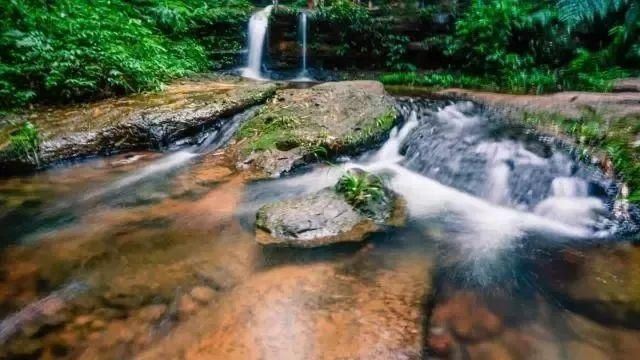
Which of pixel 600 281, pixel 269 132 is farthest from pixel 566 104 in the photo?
pixel 269 132

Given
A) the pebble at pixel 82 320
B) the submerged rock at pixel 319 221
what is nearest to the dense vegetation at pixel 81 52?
the submerged rock at pixel 319 221

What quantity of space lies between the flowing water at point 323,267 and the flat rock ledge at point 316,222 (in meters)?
0.11

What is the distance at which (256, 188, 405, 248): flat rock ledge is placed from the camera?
11.3ft

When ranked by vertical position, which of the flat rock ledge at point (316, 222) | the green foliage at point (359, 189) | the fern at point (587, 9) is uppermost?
the fern at point (587, 9)

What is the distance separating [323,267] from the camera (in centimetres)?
314

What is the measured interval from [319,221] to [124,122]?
10.3 ft

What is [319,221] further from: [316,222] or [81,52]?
[81,52]

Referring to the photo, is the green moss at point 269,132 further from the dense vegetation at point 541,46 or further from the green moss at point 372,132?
the dense vegetation at point 541,46

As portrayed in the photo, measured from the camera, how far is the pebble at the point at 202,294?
2783mm

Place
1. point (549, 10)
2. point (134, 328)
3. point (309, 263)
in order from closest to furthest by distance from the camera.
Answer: point (134, 328), point (309, 263), point (549, 10)

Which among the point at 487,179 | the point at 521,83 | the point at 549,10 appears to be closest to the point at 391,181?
the point at 487,179

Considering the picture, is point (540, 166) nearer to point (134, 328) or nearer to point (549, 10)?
point (134, 328)

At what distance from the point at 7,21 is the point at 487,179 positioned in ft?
21.7

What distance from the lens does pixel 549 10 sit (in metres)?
7.68
